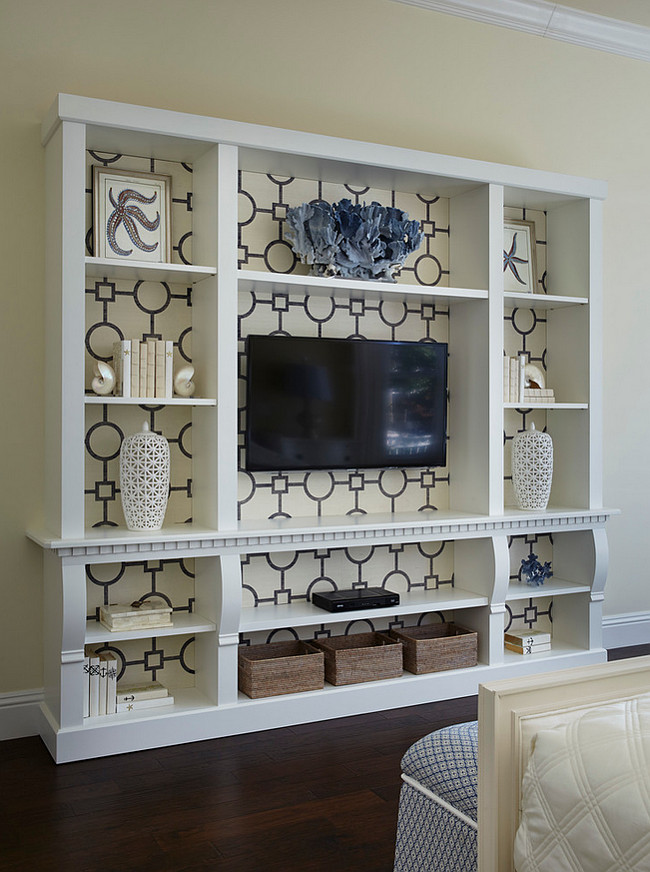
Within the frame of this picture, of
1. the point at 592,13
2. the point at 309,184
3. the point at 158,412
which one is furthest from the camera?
the point at 592,13

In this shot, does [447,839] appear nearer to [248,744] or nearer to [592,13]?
[248,744]

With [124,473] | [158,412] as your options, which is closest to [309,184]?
[158,412]

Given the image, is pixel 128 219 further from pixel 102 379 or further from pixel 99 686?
pixel 99 686

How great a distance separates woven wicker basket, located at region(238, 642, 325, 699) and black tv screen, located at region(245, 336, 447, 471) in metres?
0.76

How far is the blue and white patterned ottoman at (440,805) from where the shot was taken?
5.78 feet

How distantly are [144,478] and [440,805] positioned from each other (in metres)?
1.67

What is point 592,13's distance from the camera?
424cm

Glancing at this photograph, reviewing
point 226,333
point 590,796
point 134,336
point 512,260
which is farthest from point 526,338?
point 590,796

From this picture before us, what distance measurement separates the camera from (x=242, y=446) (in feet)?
11.5

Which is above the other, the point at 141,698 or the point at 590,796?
the point at 590,796

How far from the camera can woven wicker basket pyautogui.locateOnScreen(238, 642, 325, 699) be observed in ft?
10.5

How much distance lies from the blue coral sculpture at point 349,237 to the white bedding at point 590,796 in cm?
234

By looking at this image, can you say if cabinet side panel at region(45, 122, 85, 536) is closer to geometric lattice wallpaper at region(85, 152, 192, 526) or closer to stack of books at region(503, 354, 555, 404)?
geometric lattice wallpaper at region(85, 152, 192, 526)

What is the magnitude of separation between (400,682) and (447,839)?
5.41 ft
